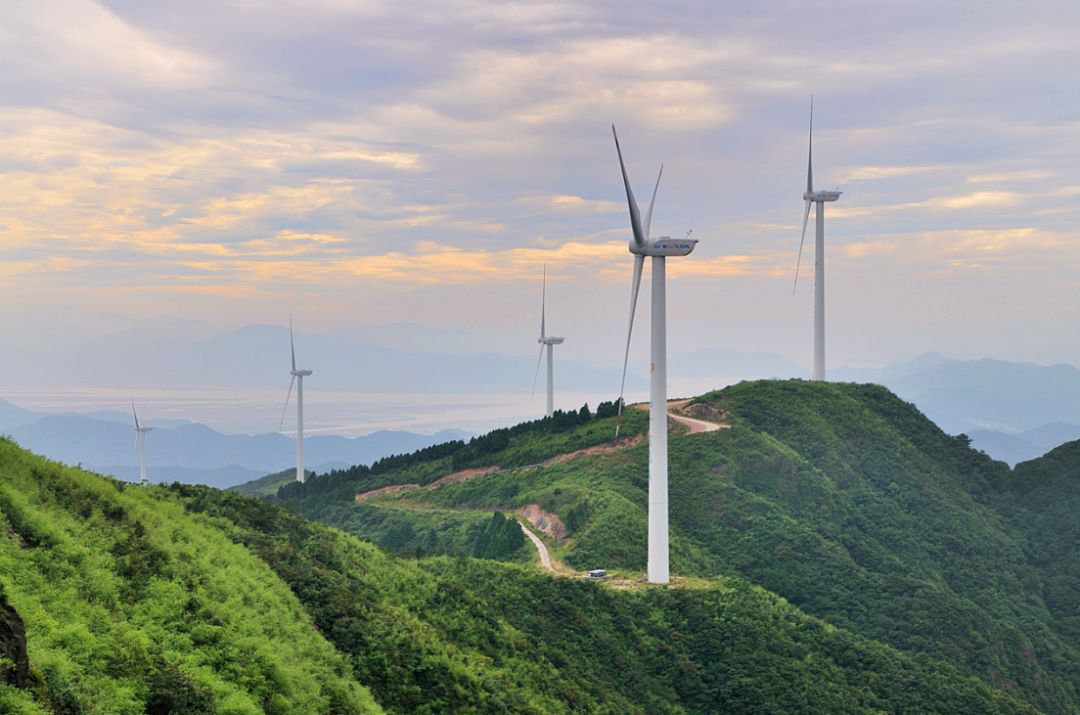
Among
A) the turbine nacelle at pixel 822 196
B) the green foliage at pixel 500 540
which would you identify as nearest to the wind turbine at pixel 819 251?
the turbine nacelle at pixel 822 196

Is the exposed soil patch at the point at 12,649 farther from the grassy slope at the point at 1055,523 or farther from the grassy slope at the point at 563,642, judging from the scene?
the grassy slope at the point at 1055,523

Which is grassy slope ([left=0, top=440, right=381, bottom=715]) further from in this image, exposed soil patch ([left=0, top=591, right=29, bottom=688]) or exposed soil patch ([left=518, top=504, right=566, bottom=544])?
exposed soil patch ([left=518, top=504, right=566, bottom=544])

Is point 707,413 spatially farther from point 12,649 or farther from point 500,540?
point 12,649

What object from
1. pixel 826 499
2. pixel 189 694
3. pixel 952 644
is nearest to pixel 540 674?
pixel 189 694

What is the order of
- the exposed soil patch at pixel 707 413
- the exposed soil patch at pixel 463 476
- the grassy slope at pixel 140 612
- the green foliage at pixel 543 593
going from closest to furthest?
the grassy slope at pixel 140 612 → the green foliage at pixel 543 593 → the exposed soil patch at pixel 463 476 → the exposed soil patch at pixel 707 413

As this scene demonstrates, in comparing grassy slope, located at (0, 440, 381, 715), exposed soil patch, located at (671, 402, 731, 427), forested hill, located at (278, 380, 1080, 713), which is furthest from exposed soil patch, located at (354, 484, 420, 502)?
grassy slope, located at (0, 440, 381, 715)

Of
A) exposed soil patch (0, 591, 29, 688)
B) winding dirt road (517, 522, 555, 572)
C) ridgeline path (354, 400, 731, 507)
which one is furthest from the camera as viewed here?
ridgeline path (354, 400, 731, 507)

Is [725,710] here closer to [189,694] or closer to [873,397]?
[189,694]
